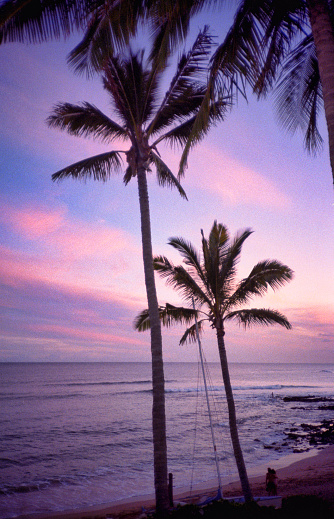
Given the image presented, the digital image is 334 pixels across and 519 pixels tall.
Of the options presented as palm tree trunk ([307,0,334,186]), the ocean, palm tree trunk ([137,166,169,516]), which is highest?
palm tree trunk ([307,0,334,186])

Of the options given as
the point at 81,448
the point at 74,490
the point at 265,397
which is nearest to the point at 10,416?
the point at 81,448

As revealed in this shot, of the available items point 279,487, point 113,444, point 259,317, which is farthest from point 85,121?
point 113,444

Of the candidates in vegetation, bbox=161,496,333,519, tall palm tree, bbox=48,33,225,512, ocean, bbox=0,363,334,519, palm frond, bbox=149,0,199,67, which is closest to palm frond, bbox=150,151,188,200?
tall palm tree, bbox=48,33,225,512

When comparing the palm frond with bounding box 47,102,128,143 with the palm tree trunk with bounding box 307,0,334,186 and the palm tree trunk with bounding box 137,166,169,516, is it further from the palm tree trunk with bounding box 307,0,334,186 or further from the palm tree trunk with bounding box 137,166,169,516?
the palm tree trunk with bounding box 307,0,334,186

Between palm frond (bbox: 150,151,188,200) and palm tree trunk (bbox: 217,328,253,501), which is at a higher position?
palm frond (bbox: 150,151,188,200)

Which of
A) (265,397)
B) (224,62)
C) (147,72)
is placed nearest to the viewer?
(224,62)

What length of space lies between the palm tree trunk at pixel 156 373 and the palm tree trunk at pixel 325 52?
4606mm

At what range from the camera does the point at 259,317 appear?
36.9 ft

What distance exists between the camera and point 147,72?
8.91 m

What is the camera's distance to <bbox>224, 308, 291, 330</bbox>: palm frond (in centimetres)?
1097

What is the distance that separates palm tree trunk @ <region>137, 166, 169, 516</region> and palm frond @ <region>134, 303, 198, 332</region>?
3562mm

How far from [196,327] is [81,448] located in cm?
1642

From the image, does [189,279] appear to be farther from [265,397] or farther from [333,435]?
[265,397]

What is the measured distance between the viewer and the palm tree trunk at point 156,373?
6967mm
